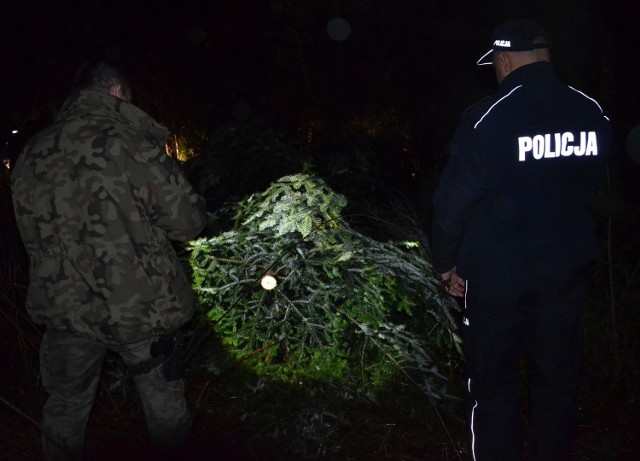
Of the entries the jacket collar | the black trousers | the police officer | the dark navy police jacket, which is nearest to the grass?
the black trousers

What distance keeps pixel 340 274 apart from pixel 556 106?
1.61 m

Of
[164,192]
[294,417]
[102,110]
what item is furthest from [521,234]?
[102,110]

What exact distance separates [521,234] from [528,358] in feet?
2.00

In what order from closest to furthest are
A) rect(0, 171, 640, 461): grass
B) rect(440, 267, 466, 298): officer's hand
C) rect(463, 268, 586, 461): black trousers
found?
rect(463, 268, 586, 461): black trousers
rect(440, 267, 466, 298): officer's hand
rect(0, 171, 640, 461): grass

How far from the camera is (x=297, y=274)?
11.3 ft

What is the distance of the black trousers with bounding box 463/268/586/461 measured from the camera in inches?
93.9

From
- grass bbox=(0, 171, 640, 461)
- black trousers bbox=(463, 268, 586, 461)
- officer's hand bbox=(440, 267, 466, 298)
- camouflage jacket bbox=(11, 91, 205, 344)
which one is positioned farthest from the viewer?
grass bbox=(0, 171, 640, 461)

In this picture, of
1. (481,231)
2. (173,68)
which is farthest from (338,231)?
(173,68)

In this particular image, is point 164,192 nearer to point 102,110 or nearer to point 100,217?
point 100,217

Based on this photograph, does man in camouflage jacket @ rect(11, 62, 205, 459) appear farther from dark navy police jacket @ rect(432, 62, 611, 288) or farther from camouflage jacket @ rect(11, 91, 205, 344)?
dark navy police jacket @ rect(432, 62, 611, 288)

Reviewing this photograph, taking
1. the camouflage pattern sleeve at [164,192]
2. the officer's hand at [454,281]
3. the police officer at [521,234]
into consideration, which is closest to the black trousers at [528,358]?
the police officer at [521,234]

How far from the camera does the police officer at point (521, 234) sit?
2.25 m

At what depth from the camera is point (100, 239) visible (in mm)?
2219

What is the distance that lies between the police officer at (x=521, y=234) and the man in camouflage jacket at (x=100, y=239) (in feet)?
3.70
